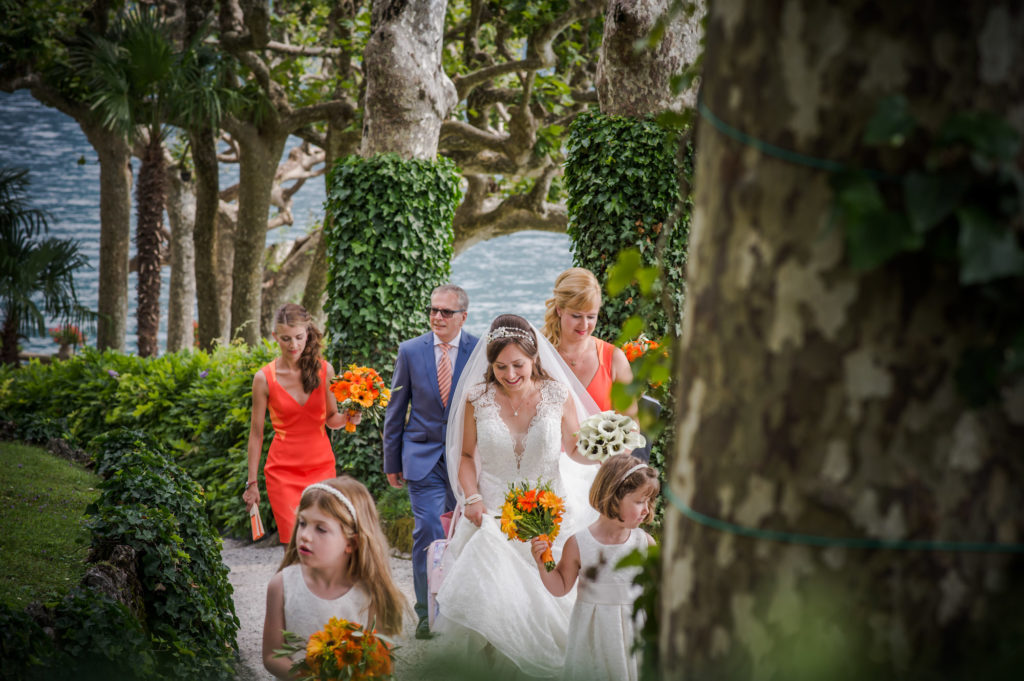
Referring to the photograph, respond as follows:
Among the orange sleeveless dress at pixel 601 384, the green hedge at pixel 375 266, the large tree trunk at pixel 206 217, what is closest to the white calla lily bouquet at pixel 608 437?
the orange sleeveless dress at pixel 601 384

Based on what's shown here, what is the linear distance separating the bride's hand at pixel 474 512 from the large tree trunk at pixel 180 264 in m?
11.9

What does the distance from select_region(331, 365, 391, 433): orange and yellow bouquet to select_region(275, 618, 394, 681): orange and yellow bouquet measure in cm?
290

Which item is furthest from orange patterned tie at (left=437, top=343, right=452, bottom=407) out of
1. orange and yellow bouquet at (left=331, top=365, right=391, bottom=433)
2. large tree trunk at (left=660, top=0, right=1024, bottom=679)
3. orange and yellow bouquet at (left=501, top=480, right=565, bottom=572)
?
large tree trunk at (left=660, top=0, right=1024, bottom=679)

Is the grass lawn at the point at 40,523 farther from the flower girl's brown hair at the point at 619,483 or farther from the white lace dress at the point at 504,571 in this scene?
the flower girl's brown hair at the point at 619,483

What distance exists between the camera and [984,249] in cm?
97

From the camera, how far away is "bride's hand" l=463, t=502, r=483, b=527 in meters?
4.42

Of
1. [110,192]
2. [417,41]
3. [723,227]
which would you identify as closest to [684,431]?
[723,227]

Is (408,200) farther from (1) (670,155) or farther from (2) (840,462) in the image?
(2) (840,462)

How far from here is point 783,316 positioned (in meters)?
1.10

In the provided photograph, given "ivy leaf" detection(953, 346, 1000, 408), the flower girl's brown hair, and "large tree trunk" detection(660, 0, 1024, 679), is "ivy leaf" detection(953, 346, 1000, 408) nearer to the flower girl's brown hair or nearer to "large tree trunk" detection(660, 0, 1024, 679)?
"large tree trunk" detection(660, 0, 1024, 679)

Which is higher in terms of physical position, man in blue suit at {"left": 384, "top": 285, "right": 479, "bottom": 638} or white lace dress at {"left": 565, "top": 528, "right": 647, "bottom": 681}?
man in blue suit at {"left": 384, "top": 285, "right": 479, "bottom": 638}

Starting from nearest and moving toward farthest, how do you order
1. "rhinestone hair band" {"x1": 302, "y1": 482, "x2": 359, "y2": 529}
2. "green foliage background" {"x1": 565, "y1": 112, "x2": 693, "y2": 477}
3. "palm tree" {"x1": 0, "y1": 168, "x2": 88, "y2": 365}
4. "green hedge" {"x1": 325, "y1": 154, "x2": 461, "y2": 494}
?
"rhinestone hair band" {"x1": 302, "y1": 482, "x2": 359, "y2": 529} < "green foliage background" {"x1": 565, "y1": 112, "x2": 693, "y2": 477} < "green hedge" {"x1": 325, "y1": 154, "x2": 461, "y2": 494} < "palm tree" {"x1": 0, "y1": 168, "x2": 88, "y2": 365}

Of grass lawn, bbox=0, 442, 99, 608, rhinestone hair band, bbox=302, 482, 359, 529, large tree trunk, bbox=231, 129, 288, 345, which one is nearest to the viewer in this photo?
rhinestone hair band, bbox=302, 482, 359, 529

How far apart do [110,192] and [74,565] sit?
33.9 feet
